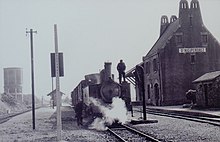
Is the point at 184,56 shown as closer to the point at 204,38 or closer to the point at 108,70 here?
the point at 204,38

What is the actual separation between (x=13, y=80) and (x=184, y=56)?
42065mm

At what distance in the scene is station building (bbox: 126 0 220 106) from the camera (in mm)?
43844

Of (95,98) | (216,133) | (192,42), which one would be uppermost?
(192,42)

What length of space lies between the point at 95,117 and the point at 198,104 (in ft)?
37.3

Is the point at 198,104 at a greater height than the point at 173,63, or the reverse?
the point at 173,63

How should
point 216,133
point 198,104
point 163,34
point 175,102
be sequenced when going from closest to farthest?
point 216,133 → point 198,104 → point 175,102 → point 163,34

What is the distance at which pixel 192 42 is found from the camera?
1774 inches

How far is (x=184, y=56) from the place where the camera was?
44.8 meters

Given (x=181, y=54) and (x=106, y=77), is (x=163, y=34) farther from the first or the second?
(x=106, y=77)

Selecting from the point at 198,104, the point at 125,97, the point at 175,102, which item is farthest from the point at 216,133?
the point at 175,102

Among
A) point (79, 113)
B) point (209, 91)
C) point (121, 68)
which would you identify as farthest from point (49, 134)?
point (209, 91)

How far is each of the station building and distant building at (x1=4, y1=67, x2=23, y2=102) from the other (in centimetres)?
3601

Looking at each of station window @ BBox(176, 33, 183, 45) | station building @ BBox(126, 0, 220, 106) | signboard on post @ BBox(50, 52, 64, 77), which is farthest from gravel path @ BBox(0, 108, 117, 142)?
station window @ BBox(176, 33, 183, 45)

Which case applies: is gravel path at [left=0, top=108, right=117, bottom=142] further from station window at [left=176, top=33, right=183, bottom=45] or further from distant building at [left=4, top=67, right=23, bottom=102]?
distant building at [left=4, top=67, right=23, bottom=102]
